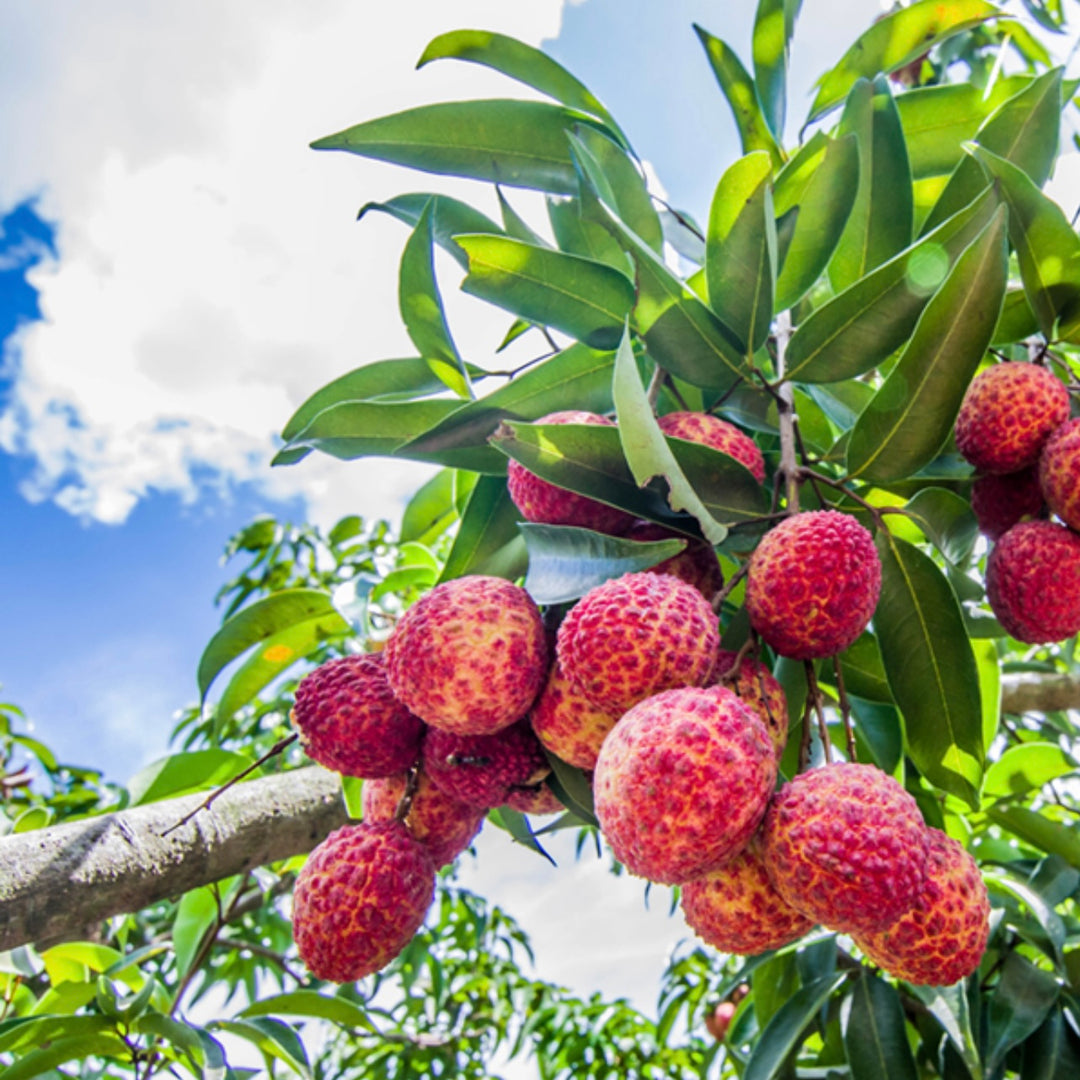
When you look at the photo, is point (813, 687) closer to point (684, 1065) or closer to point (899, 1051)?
point (899, 1051)

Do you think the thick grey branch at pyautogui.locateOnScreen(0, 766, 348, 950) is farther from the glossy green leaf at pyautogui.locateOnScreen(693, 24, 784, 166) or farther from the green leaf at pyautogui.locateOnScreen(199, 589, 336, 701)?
the glossy green leaf at pyautogui.locateOnScreen(693, 24, 784, 166)

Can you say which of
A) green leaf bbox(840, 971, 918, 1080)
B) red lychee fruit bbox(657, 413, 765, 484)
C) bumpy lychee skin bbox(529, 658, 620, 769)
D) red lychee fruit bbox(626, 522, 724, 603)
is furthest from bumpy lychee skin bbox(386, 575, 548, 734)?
green leaf bbox(840, 971, 918, 1080)

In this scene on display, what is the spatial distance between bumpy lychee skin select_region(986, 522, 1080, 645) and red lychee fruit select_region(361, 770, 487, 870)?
60cm

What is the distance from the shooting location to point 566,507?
0.91 m

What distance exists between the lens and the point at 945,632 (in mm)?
944

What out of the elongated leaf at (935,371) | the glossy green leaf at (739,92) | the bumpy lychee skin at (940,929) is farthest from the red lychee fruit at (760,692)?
the glossy green leaf at (739,92)

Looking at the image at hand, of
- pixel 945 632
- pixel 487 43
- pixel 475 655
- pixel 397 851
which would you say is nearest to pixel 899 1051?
pixel 945 632

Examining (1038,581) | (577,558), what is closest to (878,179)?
(1038,581)

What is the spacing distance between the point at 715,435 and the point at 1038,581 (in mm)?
362

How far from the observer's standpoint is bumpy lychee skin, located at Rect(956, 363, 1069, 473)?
979mm

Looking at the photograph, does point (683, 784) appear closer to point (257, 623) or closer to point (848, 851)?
point (848, 851)

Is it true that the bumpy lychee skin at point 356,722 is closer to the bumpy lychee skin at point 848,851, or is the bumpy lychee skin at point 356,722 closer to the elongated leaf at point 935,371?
the bumpy lychee skin at point 848,851

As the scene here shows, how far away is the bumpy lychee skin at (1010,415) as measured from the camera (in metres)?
0.98

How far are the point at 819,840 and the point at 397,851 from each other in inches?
16.1
